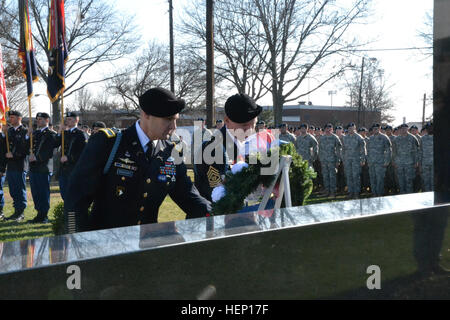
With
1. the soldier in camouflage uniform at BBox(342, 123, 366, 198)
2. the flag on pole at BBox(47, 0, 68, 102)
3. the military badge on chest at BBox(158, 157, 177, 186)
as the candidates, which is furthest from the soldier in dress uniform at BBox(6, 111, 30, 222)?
the soldier in camouflage uniform at BBox(342, 123, 366, 198)

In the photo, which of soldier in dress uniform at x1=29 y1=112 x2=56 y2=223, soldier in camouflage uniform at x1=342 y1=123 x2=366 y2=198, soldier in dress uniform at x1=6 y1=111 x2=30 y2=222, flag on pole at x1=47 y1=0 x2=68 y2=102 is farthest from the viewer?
soldier in camouflage uniform at x1=342 y1=123 x2=366 y2=198

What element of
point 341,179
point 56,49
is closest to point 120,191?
point 56,49

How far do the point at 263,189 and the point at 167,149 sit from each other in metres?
0.72

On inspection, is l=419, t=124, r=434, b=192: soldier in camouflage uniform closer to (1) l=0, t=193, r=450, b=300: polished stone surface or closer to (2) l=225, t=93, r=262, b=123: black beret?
(2) l=225, t=93, r=262, b=123: black beret

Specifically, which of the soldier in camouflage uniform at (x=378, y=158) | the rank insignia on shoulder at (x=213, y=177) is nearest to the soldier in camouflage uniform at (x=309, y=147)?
the soldier in camouflage uniform at (x=378, y=158)

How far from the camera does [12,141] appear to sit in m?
9.68

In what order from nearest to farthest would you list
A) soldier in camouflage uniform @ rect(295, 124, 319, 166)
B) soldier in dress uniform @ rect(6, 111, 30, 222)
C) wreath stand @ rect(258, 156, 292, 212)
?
wreath stand @ rect(258, 156, 292, 212) < soldier in dress uniform @ rect(6, 111, 30, 222) < soldier in camouflage uniform @ rect(295, 124, 319, 166)

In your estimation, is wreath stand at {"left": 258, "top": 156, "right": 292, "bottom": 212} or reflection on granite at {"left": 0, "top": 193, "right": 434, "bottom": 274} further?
wreath stand at {"left": 258, "top": 156, "right": 292, "bottom": 212}

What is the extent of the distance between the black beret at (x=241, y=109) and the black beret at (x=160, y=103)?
39.6 inches

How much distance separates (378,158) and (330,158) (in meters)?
1.63

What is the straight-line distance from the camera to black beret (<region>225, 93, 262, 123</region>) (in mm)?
3625

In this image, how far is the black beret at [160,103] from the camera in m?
2.64
